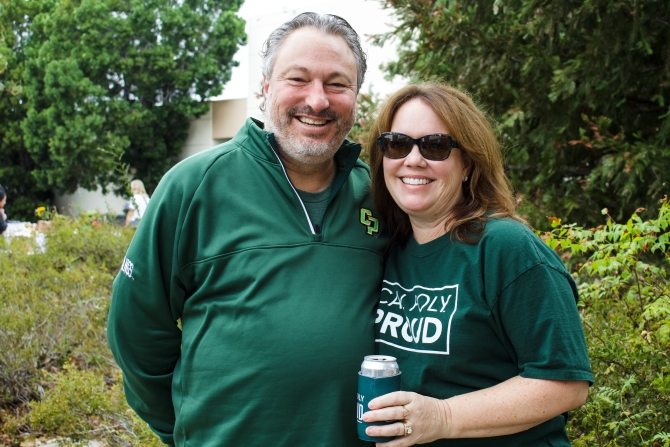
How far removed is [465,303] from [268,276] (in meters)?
0.70

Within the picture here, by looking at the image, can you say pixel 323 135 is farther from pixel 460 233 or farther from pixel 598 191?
pixel 598 191

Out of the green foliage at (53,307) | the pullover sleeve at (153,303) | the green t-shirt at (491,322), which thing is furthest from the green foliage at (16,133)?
the green t-shirt at (491,322)

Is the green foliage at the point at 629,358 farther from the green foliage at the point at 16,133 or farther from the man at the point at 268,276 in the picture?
the green foliage at the point at 16,133

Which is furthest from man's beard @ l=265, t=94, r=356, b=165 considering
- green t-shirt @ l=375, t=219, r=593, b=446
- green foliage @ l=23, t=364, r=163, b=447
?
green foliage @ l=23, t=364, r=163, b=447

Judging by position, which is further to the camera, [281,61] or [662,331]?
[662,331]

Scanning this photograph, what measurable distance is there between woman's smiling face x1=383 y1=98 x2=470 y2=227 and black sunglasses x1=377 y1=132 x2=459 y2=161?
0.05 feet

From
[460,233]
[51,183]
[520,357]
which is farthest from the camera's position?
[51,183]

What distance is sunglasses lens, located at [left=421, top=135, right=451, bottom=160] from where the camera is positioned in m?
2.29

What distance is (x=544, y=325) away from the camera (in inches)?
75.0

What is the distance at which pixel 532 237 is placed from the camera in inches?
80.5

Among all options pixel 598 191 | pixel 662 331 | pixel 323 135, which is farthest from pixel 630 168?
pixel 323 135

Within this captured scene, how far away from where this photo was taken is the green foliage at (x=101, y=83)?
27.5m

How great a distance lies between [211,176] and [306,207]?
39 centimetres

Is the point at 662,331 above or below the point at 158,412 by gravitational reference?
above
